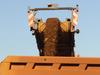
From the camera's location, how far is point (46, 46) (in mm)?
7898

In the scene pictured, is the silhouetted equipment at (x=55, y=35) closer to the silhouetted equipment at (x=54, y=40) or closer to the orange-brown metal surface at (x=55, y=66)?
the silhouetted equipment at (x=54, y=40)

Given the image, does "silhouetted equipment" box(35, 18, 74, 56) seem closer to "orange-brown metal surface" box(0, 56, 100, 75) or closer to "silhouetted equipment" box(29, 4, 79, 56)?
"silhouetted equipment" box(29, 4, 79, 56)

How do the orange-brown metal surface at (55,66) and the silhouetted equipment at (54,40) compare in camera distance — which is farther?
the silhouetted equipment at (54,40)

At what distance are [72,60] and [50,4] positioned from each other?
10.3 feet

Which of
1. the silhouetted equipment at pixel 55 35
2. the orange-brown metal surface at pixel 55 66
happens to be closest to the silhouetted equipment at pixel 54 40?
the silhouetted equipment at pixel 55 35

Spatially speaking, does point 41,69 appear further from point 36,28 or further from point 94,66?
point 36,28

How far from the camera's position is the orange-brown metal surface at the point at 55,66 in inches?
231

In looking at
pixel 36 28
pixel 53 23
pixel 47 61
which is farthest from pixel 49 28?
pixel 47 61

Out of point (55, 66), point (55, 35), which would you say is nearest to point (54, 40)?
point (55, 35)

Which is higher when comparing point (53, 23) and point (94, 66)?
point (53, 23)

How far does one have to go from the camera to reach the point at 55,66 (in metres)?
5.90

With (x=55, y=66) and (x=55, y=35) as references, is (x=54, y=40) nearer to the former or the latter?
(x=55, y=35)

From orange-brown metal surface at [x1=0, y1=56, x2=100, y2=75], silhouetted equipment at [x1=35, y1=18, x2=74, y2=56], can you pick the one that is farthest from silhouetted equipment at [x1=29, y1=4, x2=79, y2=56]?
orange-brown metal surface at [x1=0, y1=56, x2=100, y2=75]

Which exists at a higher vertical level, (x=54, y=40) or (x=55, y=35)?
(x=55, y=35)
